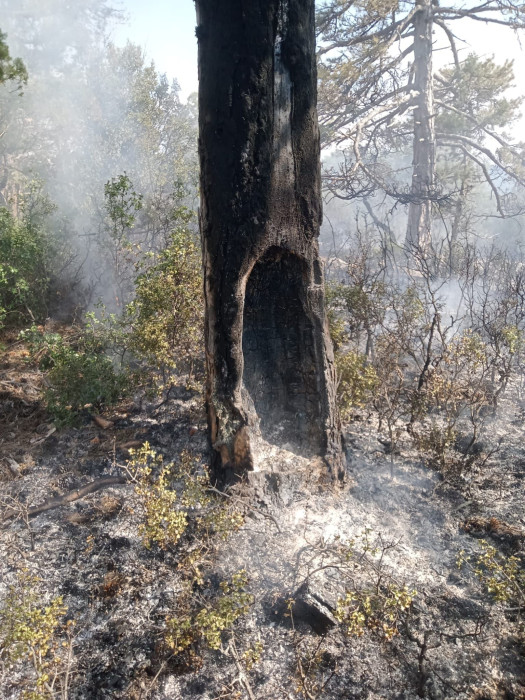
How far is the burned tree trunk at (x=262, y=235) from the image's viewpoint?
2887 mm

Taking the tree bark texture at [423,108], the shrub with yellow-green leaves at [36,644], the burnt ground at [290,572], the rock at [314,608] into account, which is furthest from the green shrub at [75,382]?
the tree bark texture at [423,108]

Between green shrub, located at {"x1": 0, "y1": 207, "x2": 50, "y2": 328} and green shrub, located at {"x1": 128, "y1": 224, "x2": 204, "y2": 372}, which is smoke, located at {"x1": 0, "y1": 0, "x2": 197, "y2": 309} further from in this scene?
green shrub, located at {"x1": 128, "y1": 224, "x2": 204, "y2": 372}

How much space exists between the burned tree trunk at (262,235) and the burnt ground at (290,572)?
429 millimetres

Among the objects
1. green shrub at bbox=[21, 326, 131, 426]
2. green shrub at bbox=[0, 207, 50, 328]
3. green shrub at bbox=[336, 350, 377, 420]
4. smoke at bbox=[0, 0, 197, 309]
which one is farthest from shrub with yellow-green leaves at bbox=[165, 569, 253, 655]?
smoke at bbox=[0, 0, 197, 309]

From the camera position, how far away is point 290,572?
3094mm

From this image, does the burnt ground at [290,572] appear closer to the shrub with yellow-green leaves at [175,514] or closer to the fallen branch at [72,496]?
the fallen branch at [72,496]

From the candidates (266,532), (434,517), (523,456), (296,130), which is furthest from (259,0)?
(523,456)

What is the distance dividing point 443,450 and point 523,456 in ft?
3.56

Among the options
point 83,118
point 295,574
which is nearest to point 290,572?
point 295,574

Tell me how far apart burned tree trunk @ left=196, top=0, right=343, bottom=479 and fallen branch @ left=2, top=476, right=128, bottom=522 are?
43.8 inches

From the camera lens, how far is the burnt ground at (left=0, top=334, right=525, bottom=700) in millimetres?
2475

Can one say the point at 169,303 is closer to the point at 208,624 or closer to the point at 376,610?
the point at 208,624

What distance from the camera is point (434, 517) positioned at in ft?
12.1

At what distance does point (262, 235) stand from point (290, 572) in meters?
2.34
